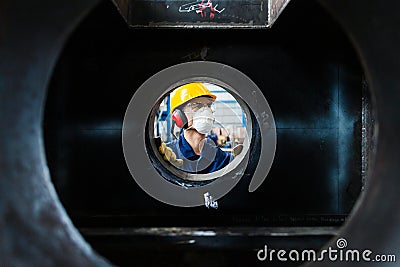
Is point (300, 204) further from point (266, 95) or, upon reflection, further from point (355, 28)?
point (355, 28)

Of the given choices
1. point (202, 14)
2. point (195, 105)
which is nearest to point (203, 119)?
point (195, 105)

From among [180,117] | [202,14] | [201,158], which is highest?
[202,14]

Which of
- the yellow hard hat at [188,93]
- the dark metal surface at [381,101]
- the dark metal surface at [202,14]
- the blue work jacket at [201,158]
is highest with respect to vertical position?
the dark metal surface at [202,14]

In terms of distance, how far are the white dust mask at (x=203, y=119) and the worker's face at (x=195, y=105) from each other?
31 mm

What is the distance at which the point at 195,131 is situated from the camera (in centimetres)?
405

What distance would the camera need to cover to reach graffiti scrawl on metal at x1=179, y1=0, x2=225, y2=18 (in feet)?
8.38

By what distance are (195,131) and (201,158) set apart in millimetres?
212

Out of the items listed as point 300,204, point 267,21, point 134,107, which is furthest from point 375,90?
point 134,107

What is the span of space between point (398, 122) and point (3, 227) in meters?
0.75

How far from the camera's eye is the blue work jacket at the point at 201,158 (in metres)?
3.98

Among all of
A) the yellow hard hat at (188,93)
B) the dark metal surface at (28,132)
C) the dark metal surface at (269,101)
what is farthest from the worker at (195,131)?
the dark metal surface at (28,132)

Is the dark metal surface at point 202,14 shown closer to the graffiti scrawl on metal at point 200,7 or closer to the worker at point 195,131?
the graffiti scrawl on metal at point 200,7

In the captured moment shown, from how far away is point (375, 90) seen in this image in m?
0.99

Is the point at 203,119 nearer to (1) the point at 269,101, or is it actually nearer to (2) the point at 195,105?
(2) the point at 195,105
